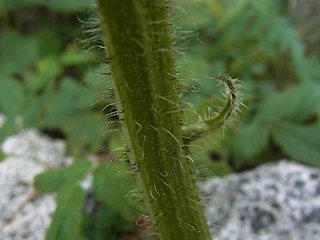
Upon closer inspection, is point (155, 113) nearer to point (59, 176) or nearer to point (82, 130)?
point (59, 176)

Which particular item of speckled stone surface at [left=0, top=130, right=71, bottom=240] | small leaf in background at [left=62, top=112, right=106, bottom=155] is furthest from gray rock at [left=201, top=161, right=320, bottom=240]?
speckled stone surface at [left=0, top=130, right=71, bottom=240]

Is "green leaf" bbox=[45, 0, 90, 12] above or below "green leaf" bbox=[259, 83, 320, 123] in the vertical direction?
above

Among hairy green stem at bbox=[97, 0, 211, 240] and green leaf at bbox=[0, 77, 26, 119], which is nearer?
hairy green stem at bbox=[97, 0, 211, 240]

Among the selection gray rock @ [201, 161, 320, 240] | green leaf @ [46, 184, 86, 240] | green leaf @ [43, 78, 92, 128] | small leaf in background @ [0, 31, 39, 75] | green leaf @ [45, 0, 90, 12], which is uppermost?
green leaf @ [45, 0, 90, 12]

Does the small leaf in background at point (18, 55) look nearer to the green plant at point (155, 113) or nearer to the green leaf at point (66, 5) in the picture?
the green leaf at point (66, 5)

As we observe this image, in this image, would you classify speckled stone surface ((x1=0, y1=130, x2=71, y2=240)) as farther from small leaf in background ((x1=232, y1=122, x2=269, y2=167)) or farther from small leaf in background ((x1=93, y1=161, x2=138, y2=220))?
small leaf in background ((x1=232, y1=122, x2=269, y2=167))

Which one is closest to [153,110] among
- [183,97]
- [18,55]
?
[183,97]

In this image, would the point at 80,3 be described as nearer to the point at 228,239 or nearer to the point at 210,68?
the point at 210,68
